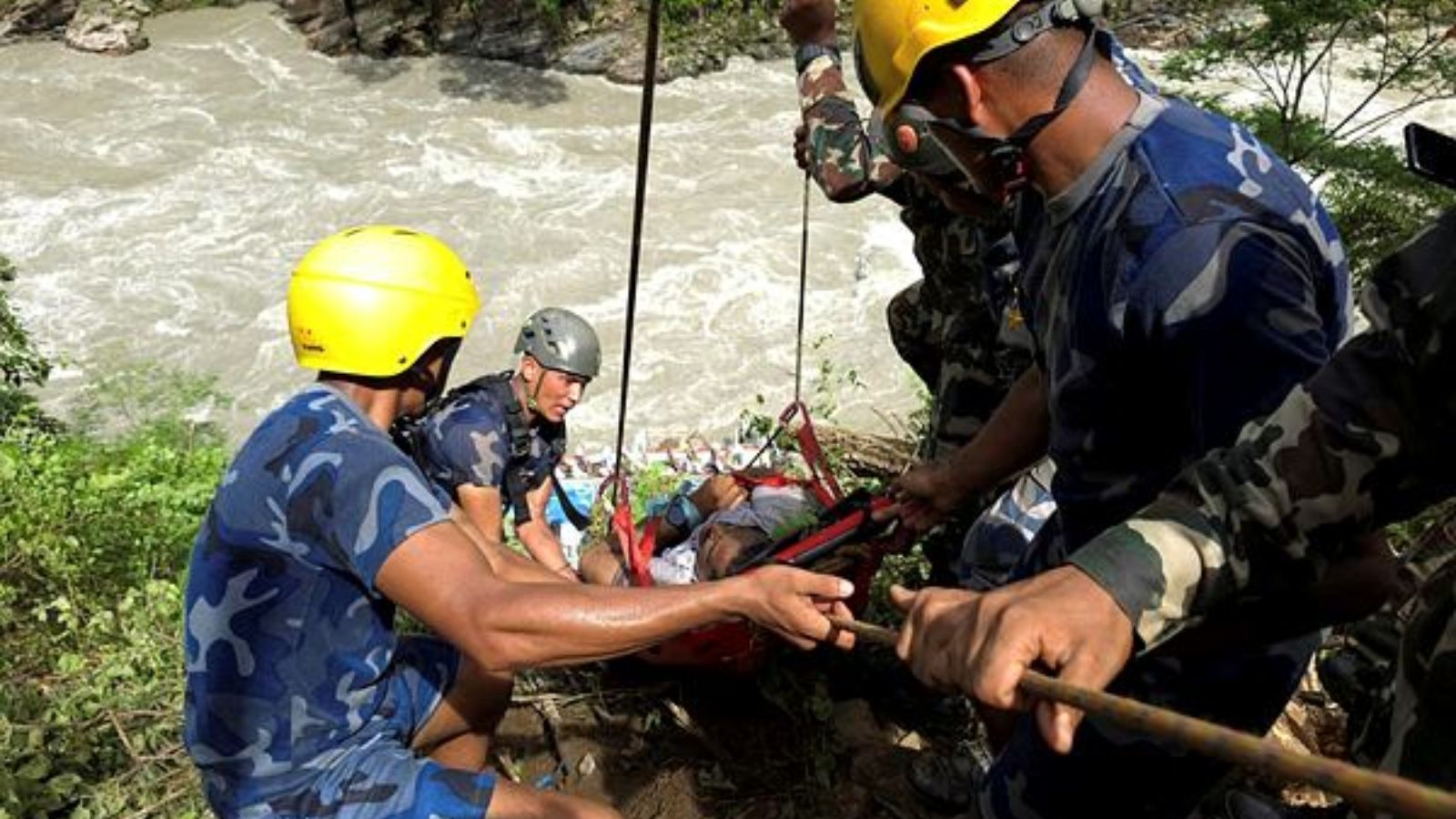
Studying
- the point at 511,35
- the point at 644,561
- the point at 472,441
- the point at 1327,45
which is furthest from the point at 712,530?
the point at 511,35

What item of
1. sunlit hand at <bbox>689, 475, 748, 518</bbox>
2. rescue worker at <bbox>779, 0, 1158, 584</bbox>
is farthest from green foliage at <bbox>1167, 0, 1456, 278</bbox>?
sunlit hand at <bbox>689, 475, 748, 518</bbox>

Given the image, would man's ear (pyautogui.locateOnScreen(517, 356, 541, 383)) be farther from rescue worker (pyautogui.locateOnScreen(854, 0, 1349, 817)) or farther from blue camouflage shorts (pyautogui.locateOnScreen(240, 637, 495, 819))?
rescue worker (pyautogui.locateOnScreen(854, 0, 1349, 817))

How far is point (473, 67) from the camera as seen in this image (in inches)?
787

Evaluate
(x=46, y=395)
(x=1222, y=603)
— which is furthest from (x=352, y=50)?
(x=1222, y=603)

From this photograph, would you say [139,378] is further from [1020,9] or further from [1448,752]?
[1448,752]

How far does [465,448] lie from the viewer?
465cm

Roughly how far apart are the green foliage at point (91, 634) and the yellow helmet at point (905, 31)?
2948mm

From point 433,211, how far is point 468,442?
1165 centimetres

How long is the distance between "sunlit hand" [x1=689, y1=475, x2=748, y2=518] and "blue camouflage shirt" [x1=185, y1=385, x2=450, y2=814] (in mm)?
2072

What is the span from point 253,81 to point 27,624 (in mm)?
16389

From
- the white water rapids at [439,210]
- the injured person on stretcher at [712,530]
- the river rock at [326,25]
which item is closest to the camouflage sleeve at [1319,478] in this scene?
the injured person on stretcher at [712,530]

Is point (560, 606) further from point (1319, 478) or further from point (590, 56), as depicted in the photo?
point (590, 56)

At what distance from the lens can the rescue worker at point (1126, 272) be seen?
1937mm

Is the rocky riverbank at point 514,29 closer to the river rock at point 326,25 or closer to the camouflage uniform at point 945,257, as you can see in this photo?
the river rock at point 326,25
